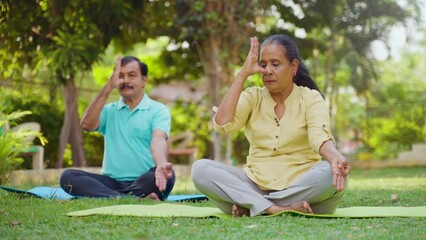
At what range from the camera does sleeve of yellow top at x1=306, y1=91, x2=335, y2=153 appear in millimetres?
4406

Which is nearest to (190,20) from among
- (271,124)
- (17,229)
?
(271,124)

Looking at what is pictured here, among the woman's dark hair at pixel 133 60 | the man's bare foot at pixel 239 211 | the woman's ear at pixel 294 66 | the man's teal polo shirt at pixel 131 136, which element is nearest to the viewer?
the man's bare foot at pixel 239 211

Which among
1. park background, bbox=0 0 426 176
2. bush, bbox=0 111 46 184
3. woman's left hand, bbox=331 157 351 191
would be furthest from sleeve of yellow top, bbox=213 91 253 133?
bush, bbox=0 111 46 184

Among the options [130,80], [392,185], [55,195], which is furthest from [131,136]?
[392,185]

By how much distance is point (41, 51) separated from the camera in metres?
10.3

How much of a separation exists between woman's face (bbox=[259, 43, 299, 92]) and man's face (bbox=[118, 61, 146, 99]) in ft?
6.91

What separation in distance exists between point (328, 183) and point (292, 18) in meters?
9.33

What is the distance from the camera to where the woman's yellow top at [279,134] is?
15.2 feet

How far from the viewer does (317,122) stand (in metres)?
4.50

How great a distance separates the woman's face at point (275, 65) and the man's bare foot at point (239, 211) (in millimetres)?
778

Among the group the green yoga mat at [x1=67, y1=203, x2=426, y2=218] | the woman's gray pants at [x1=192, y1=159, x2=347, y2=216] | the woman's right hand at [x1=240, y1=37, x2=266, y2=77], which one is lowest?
the green yoga mat at [x1=67, y1=203, x2=426, y2=218]

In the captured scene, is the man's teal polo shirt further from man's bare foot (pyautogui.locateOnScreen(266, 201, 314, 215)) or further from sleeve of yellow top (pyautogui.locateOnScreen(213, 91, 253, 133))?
man's bare foot (pyautogui.locateOnScreen(266, 201, 314, 215))

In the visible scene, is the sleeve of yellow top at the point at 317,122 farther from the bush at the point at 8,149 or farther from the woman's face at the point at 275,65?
the bush at the point at 8,149

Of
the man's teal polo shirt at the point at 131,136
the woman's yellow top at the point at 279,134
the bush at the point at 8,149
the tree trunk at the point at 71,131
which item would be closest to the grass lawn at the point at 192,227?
the woman's yellow top at the point at 279,134
